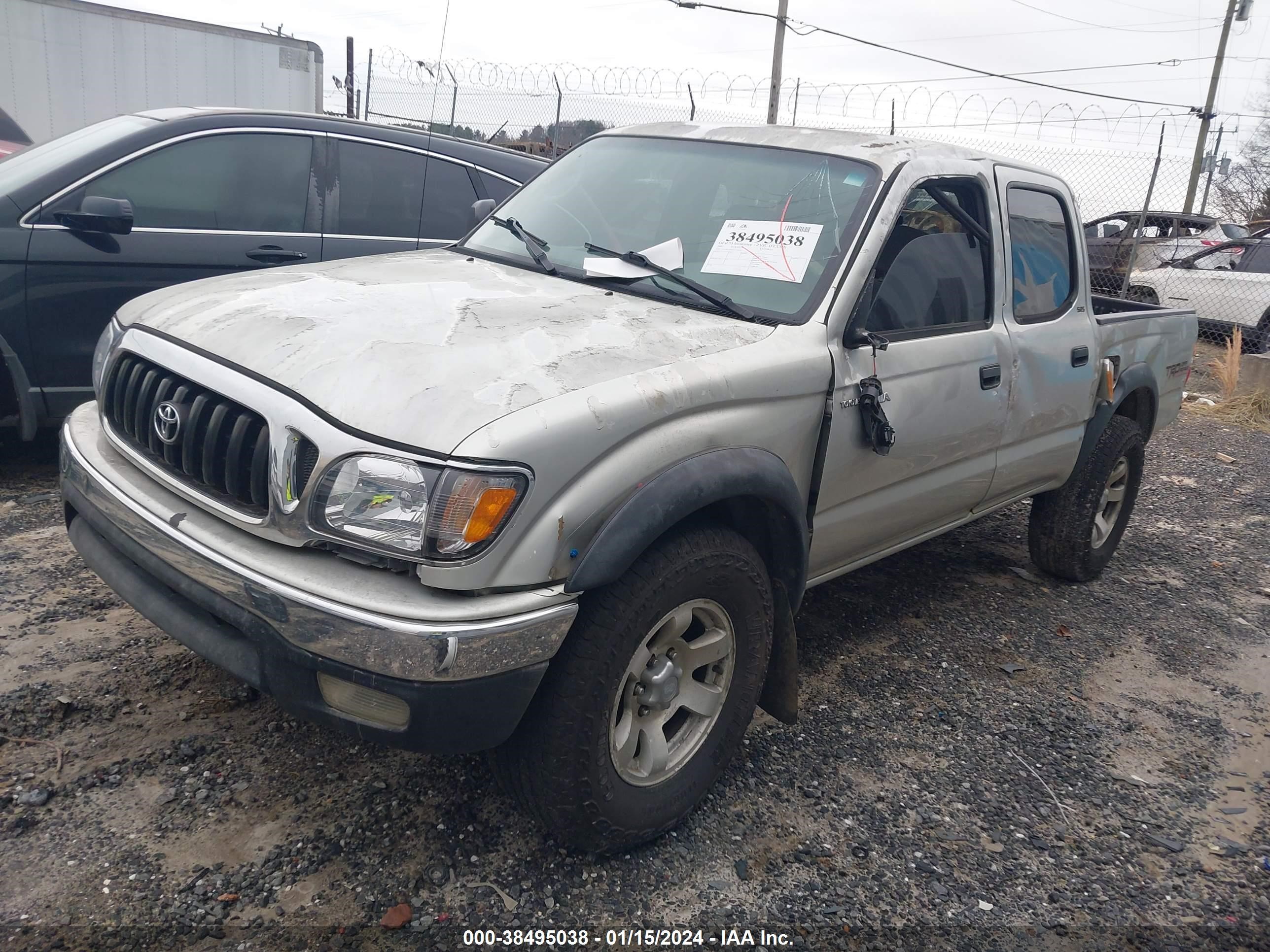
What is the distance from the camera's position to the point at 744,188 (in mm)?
3174

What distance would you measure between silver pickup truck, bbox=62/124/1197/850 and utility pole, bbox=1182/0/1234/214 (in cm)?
2059

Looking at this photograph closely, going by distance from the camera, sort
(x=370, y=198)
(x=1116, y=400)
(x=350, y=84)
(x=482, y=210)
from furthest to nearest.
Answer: (x=350, y=84), (x=370, y=198), (x=1116, y=400), (x=482, y=210)

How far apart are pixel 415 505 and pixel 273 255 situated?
130 inches

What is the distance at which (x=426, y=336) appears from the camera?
93.6 inches

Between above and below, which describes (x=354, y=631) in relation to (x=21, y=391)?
above

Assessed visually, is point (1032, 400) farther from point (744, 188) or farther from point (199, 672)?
point (199, 672)

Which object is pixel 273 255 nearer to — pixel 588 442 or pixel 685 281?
pixel 685 281

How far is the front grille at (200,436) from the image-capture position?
2174 millimetres

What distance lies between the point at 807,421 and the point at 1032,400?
1.46 m

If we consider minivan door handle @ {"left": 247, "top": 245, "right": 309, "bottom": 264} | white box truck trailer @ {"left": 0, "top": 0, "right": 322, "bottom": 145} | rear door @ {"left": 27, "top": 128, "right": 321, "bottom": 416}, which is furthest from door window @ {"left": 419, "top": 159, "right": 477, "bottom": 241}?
white box truck trailer @ {"left": 0, "top": 0, "right": 322, "bottom": 145}

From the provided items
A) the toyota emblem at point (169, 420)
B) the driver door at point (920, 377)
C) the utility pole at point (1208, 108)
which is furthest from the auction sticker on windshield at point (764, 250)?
the utility pole at point (1208, 108)

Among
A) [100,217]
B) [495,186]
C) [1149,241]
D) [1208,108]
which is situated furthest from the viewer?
[1208,108]

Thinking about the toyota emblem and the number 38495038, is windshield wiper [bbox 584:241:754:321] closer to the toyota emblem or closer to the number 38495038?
the number 38495038

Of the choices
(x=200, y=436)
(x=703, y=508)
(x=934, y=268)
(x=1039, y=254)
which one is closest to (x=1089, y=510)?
(x=1039, y=254)
